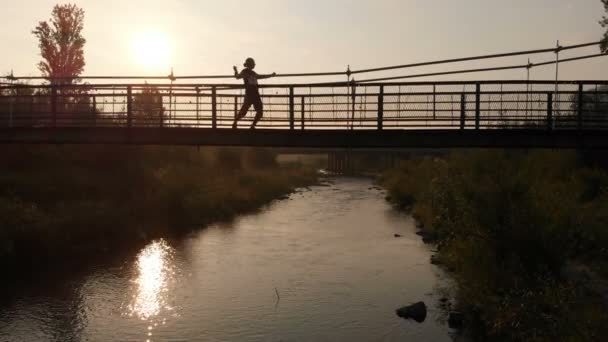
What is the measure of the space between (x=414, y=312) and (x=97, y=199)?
21422mm

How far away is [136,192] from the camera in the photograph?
36.0 metres

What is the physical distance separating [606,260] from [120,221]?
22531mm

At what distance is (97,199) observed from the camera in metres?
31.8

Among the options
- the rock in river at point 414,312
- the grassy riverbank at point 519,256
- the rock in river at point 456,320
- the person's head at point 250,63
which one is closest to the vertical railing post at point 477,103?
the grassy riverbank at point 519,256

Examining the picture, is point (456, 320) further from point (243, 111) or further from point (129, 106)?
point (129, 106)

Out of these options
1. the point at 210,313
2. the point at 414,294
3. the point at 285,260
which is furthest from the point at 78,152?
the point at 414,294

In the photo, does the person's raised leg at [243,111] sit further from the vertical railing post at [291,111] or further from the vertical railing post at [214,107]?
the vertical railing post at [291,111]

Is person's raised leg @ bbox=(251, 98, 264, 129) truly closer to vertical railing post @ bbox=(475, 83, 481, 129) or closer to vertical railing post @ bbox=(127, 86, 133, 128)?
vertical railing post @ bbox=(127, 86, 133, 128)

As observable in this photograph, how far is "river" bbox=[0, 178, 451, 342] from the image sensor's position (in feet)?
52.3

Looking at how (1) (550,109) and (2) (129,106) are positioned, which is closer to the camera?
(1) (550,109)

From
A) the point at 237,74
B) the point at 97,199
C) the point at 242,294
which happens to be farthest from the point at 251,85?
the point at 97,199

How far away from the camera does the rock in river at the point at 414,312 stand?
1700cm

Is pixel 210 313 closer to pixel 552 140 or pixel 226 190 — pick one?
pixel 552 140

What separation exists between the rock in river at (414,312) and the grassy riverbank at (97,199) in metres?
14.9
